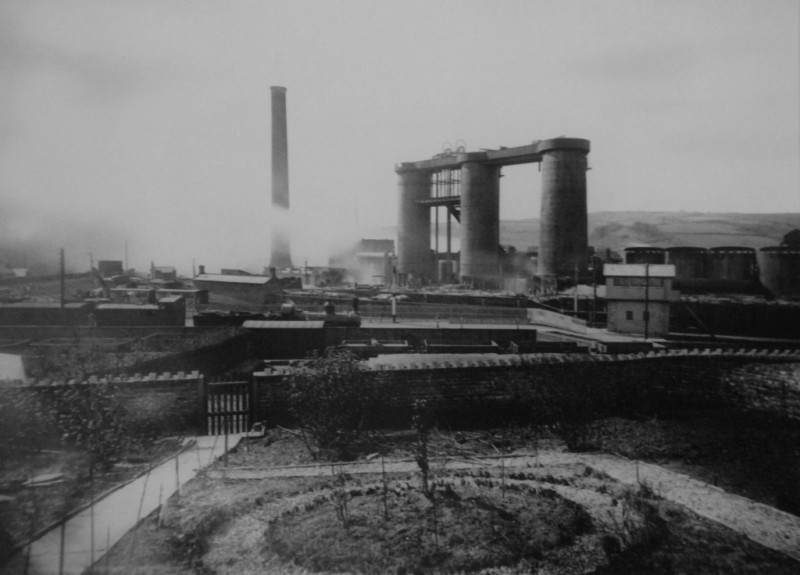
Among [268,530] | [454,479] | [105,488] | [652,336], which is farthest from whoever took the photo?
[652,336]

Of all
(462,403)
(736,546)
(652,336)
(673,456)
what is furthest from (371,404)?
(652,336)

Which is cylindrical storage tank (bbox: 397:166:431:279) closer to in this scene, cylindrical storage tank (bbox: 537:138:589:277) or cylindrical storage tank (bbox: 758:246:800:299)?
cylindrical storage tank (bbox: 537:138:589:277)

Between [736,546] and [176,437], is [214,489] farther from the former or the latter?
[736,546]

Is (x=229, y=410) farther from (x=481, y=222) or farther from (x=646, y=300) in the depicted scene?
(x=481, y=222)

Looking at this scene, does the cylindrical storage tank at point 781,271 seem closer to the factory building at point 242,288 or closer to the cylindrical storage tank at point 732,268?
the cylindrical storage tank at point 732,268

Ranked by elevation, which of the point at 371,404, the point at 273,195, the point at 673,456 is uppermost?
the point at 273,195

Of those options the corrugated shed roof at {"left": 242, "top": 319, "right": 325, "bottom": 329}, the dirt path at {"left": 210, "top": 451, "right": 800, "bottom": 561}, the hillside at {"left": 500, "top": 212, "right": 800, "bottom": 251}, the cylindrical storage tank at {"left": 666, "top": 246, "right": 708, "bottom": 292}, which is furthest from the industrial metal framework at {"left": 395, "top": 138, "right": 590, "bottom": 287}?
the hillside at {"left": 500, "top": 212, "right": 800, "bottom": 251}
